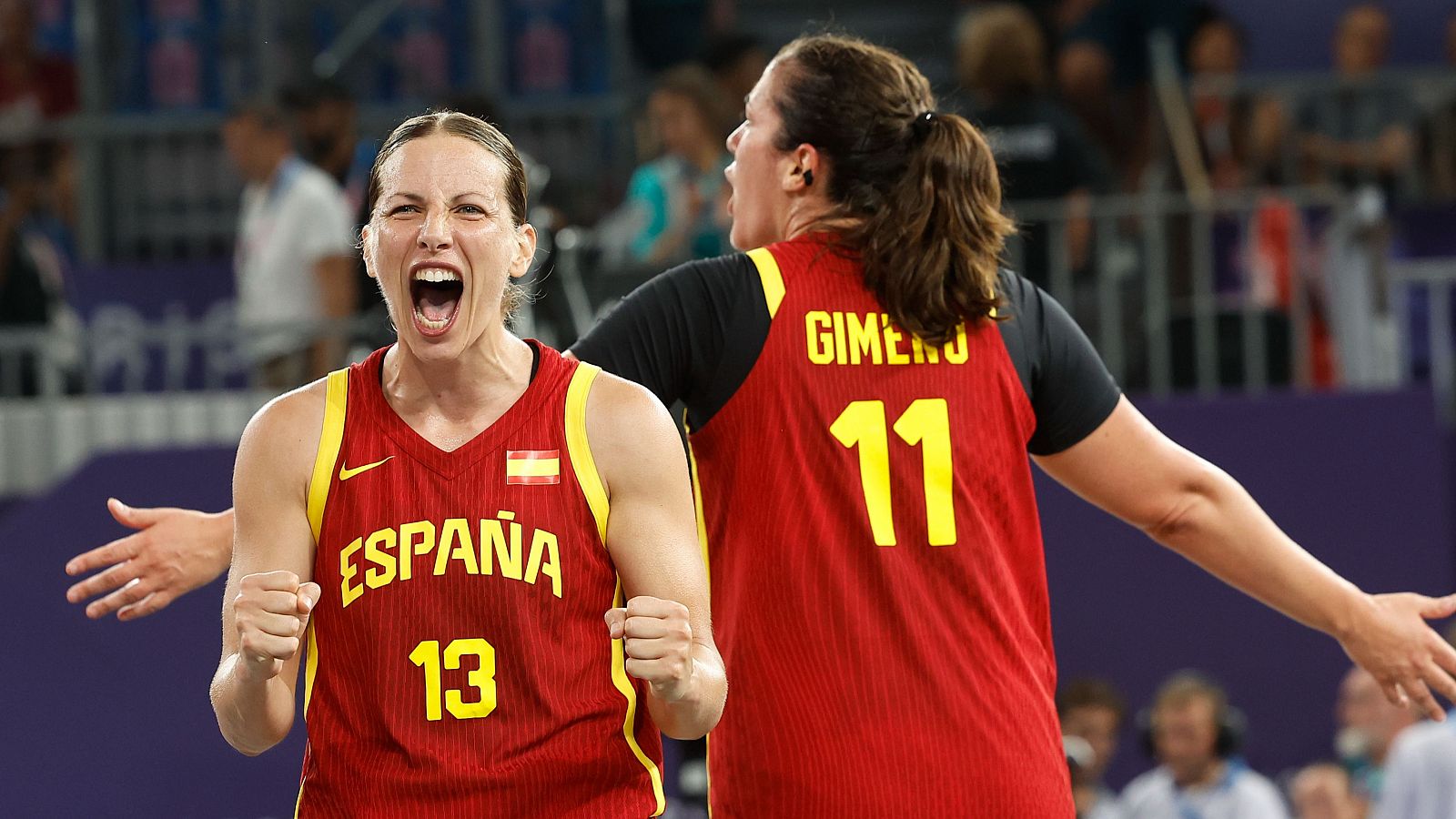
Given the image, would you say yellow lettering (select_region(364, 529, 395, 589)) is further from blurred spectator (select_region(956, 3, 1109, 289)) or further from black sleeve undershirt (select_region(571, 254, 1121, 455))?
blurred spectator (select_region(956, 3, 1109, 289))

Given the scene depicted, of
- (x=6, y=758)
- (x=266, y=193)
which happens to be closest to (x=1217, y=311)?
(x=266, y=193)

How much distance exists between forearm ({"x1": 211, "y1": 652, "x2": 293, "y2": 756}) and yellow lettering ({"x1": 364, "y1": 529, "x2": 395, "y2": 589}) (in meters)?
0.19

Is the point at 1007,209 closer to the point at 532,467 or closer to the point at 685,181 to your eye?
the point at 685,181

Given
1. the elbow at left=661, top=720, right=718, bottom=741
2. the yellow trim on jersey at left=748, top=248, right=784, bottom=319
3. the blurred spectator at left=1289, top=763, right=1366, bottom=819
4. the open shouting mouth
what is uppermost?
the yellow trim on jersey at left=748, top=248, right=784, bottom=319

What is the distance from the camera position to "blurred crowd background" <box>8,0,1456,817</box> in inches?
292

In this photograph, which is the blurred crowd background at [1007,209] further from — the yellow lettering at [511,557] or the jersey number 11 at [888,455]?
the yellow lettering at [511,557]

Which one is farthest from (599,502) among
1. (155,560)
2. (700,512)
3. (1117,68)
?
(1117,68)

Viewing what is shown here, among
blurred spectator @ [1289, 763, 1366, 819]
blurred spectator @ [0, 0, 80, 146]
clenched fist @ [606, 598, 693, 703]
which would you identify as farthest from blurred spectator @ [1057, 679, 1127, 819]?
blurred spectator @ [0, 0, 80, 146]

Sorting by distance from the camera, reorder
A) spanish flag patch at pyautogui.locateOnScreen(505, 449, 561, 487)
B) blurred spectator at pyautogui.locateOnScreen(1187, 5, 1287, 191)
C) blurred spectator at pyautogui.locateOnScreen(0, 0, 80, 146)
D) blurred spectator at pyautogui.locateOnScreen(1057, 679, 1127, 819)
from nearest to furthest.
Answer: spanish flag patch at pyautogui.locateOnScreen(505, 449, 561, 487) < blurred spectator at pyautogui.locateOnScreen(1057, 679, 1127, 819) < blurred spectator at pyautogui.locateOnScreen(1187, 5, 1287, 191) < blurred spectator at pyautogui.locateOnScreen(0, 0, 80, 146)

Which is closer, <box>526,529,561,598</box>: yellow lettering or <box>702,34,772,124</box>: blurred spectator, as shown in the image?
<box>526,529,561,598</box>: yellow lettering

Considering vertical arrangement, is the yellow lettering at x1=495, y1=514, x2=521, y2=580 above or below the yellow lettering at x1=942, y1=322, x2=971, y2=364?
below

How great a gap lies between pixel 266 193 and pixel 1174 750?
13.6 ft

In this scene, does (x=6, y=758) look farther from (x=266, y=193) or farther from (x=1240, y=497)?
(x=1240, y=497)

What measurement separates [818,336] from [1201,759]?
14.8 feet
